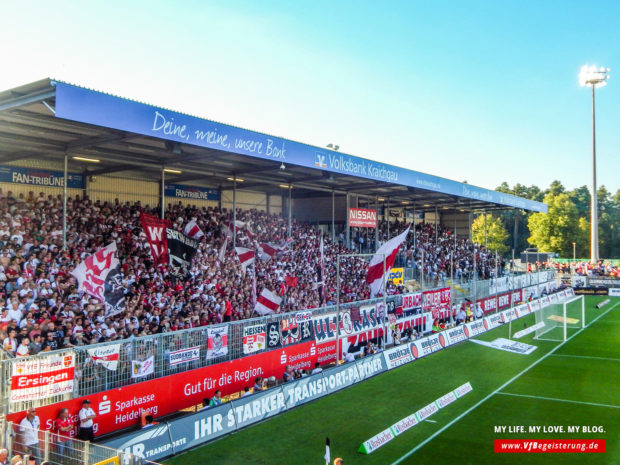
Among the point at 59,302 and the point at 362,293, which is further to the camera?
→ the point at 362,293

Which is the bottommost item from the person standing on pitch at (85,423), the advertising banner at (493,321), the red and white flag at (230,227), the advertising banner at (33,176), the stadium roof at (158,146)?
the advertising banner at (493,321)

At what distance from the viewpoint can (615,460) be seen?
1239 cm

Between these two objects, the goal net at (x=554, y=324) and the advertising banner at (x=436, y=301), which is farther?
the goal net at (x=554, y=324)

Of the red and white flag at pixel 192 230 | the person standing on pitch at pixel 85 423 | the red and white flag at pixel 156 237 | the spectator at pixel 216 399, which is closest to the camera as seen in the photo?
the person standing on pitch at pixel 85 423

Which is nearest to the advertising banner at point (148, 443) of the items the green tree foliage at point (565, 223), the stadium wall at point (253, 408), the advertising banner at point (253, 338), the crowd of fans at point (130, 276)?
the stadium wall at point (253, 408)

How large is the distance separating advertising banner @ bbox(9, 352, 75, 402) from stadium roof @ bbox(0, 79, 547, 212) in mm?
5933

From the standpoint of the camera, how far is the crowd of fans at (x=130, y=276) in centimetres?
1470

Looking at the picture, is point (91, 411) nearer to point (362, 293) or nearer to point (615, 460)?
point (615, 460)

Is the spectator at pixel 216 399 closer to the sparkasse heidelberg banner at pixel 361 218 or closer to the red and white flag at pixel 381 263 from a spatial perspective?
the red and white flag at pixel 381 263

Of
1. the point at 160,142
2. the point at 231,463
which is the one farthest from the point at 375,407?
the point at 160,142

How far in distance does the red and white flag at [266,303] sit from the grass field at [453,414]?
5093 millimetres

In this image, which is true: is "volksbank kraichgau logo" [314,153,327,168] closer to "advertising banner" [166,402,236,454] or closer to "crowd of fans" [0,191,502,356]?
"crowd of fans" [0,191,502,356]

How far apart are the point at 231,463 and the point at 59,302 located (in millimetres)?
7499

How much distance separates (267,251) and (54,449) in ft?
55.0
